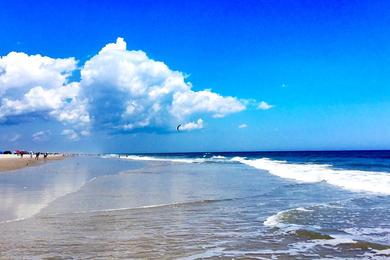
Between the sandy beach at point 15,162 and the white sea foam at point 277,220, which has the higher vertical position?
the sandy beach at point 15,162

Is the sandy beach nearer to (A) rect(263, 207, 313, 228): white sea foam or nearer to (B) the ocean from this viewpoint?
(B) the ocean

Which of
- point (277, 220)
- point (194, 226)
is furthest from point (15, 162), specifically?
point (277, 220)

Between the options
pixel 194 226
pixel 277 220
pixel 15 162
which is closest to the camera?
pixel 194 226

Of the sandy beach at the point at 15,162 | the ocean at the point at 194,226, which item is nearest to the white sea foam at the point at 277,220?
the ocean at the point at 194,226

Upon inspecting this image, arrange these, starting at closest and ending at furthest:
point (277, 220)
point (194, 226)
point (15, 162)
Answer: point (194, 226) < point (277, 220) < point (15, 162)

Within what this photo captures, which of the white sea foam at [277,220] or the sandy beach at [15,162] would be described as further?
the sandy beach at [15,162]

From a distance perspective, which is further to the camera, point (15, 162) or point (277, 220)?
point (15, 162)

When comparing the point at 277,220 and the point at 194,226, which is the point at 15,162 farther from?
the point at 277,220

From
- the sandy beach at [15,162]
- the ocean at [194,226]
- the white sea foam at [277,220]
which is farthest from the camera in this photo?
the sandy beach at [15,162]

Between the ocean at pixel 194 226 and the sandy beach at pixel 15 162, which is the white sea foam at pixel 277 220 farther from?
the sandy beach at pixel 15 162

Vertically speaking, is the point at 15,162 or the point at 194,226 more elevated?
the point at 15,162

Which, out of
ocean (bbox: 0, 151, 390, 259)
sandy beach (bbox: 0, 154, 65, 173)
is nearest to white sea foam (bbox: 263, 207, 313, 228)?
ocean (bbox: 0, 151, 390, 259)

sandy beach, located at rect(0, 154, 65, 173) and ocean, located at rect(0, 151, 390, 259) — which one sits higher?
sandy beach, located at rect(0, 154, 65, 173)

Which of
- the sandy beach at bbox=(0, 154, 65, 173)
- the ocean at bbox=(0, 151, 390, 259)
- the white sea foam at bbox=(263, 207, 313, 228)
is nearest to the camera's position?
the ocean at bbox=(0, 151, 390, 259)
